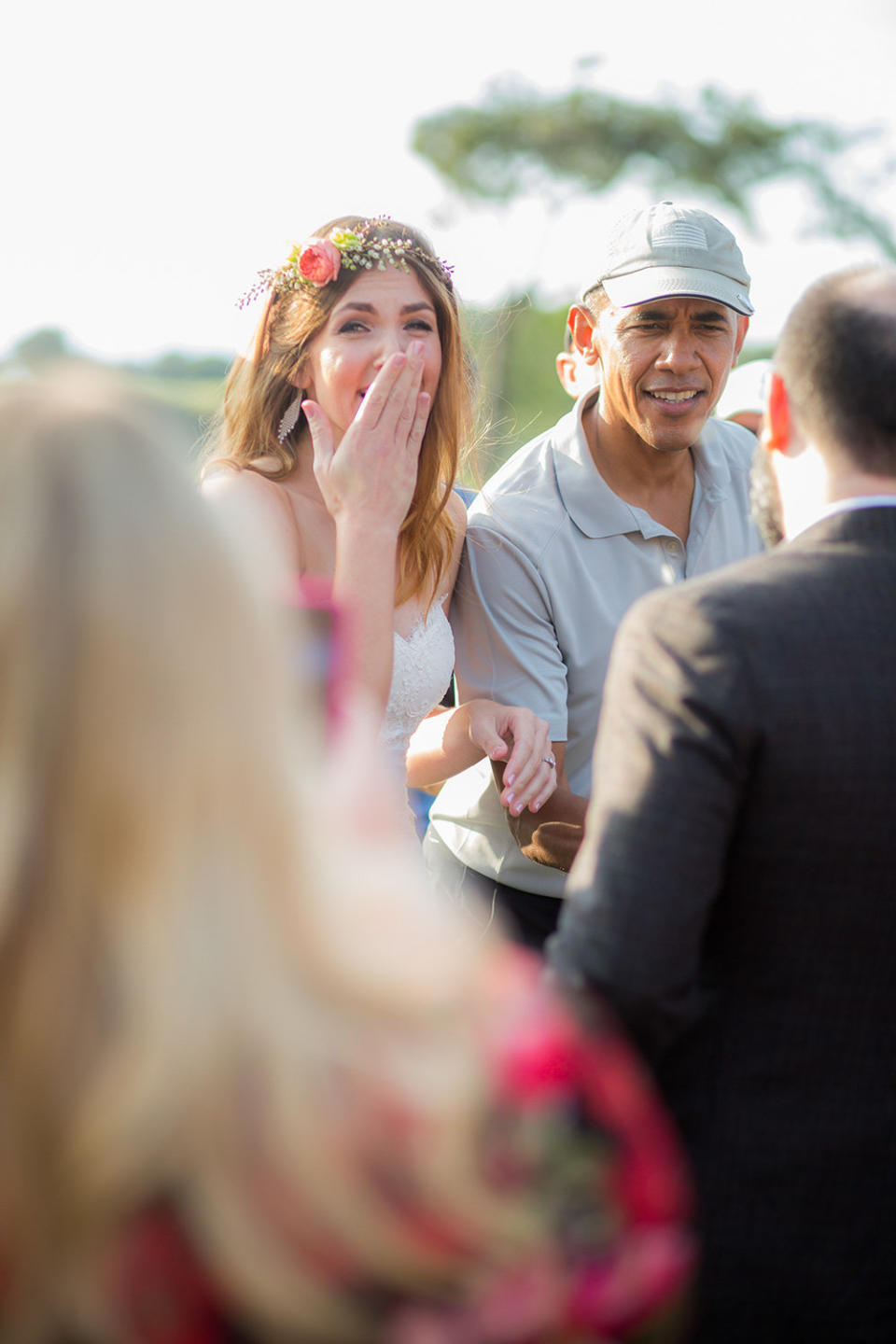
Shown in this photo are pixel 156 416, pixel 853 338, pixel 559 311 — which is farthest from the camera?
pixel 559 311

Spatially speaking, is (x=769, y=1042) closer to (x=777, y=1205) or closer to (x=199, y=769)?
(x=777, y=1205)

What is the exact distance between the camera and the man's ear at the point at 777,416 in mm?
1648

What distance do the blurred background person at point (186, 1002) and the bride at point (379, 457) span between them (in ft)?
5.78

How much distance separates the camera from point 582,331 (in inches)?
132

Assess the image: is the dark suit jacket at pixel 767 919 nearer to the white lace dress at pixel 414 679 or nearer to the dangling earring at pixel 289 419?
the white lace dress at pixel 414 679

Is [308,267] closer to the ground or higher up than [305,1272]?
higher up

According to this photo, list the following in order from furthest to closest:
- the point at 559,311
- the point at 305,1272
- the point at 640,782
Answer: the point at 559,311 → the point at 640,782 → the point at 305,1272

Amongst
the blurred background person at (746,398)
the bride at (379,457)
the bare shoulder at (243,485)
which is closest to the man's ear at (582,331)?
the bride at (379,457)

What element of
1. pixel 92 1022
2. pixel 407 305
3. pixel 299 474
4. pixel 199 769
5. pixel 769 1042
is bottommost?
pixel 769 1042

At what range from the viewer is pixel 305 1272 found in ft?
2.40

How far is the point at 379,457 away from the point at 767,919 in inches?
60.8

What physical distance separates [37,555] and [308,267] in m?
2.26

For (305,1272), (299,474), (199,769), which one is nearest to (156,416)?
(199,769)

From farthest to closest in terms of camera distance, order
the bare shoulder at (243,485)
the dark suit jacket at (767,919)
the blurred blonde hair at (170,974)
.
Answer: the bare shoulder at (243,485), the dark suit jacket at (767,919), the blurred blonde hair at (170,974)
